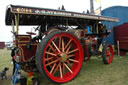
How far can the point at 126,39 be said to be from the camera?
5.88 m

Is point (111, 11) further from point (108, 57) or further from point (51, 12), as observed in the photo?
point (51, 12)

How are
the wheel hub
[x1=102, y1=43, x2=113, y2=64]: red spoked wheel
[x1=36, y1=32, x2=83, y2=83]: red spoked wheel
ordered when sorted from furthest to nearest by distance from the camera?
[x1=102, y1=43, x2=113, y2=64]: red spoked wheel
the wheel hub
[x1=36, y1=32, x2=83, y2=83]: red spoked wheel

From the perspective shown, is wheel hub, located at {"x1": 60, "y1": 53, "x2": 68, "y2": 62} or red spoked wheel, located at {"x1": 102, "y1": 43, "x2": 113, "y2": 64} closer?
wheel hub, located at {"x1": 60, "y1": 53, "x2": 68, "y2": 62}

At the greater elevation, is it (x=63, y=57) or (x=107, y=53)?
(x=63, y=57)

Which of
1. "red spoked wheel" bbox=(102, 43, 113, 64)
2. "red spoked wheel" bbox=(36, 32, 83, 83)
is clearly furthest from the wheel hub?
"red spoked wheel" bbox=(102, 43, 113, 64)

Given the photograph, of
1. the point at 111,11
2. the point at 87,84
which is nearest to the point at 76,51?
the point at 87,84

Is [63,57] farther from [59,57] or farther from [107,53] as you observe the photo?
[107,53]

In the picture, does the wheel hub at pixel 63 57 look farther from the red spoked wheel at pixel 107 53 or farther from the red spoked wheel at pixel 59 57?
the red spoked wheel at pixel 107 53

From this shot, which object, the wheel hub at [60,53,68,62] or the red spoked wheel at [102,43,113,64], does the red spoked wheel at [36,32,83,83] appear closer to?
the wheel hub at [60,53,68,62]

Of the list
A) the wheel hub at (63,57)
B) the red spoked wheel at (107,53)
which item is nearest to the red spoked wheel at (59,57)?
the wheel hub at (63,57)

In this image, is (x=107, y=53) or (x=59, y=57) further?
(x=107, y=53)

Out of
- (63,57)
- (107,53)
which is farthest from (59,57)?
(107,53)

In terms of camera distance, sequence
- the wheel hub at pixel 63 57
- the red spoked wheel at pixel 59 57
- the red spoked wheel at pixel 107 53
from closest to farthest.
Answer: the red spoked wheel at pixel 59 57
the wheel hub at pixel 63 57
the red spoked wheel at pixel 107 53

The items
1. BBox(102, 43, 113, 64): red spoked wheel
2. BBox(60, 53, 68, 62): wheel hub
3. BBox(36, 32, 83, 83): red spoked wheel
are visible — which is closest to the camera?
BBox(36, 32, 83, 83): red spoked wheel
